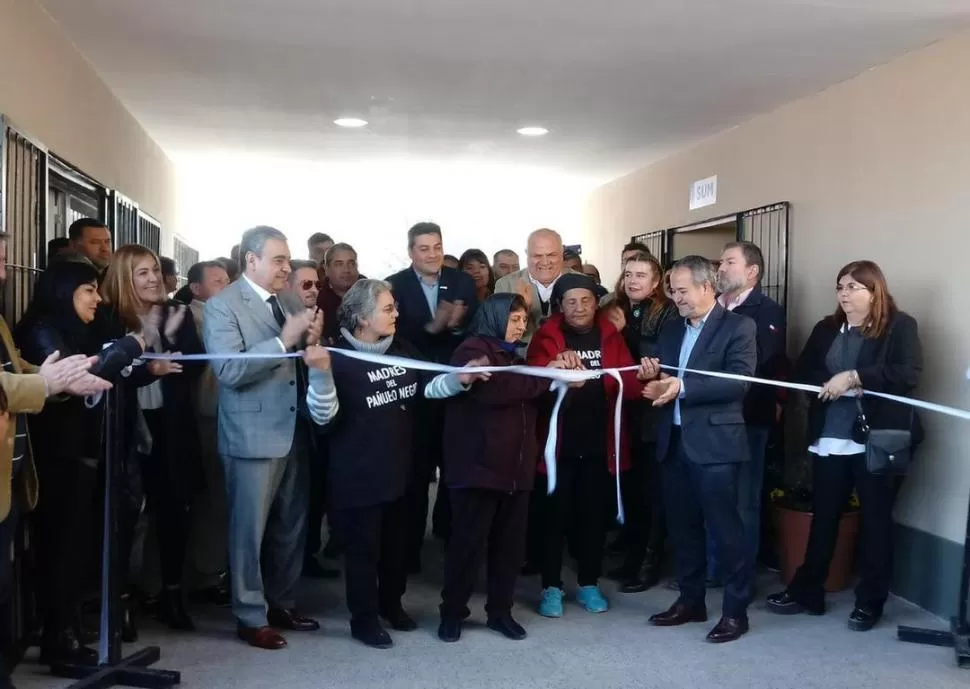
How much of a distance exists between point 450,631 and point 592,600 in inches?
32.0

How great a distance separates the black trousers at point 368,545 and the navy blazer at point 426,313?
37.1 inches

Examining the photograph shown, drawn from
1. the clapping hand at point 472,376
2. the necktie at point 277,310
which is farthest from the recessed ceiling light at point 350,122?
the clapping hand at point 472,376

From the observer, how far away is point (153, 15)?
14.2 ft

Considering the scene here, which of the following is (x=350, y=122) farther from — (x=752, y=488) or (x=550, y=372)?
(x=752, y=488)

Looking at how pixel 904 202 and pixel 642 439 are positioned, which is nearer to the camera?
pixel 904 202

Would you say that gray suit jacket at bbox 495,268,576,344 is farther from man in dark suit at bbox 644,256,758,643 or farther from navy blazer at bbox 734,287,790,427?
→ navy blazer at bbox 734,287,790,427

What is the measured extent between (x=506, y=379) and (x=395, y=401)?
0.48 m

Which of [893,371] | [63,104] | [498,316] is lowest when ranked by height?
[893,371]

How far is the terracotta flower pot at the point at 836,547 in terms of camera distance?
4.78 metres

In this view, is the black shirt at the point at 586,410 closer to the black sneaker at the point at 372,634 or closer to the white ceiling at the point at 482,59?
the black sneaker at the point at 372,634

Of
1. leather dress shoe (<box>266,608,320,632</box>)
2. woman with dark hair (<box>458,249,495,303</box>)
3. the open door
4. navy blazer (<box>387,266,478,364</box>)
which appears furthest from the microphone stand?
the open door

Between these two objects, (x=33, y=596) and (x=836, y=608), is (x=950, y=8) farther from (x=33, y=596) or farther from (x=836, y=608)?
(x=33, y=596)

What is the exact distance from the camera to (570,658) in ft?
12.5

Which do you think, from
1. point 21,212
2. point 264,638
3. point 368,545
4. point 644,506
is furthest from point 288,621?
point 21,212
